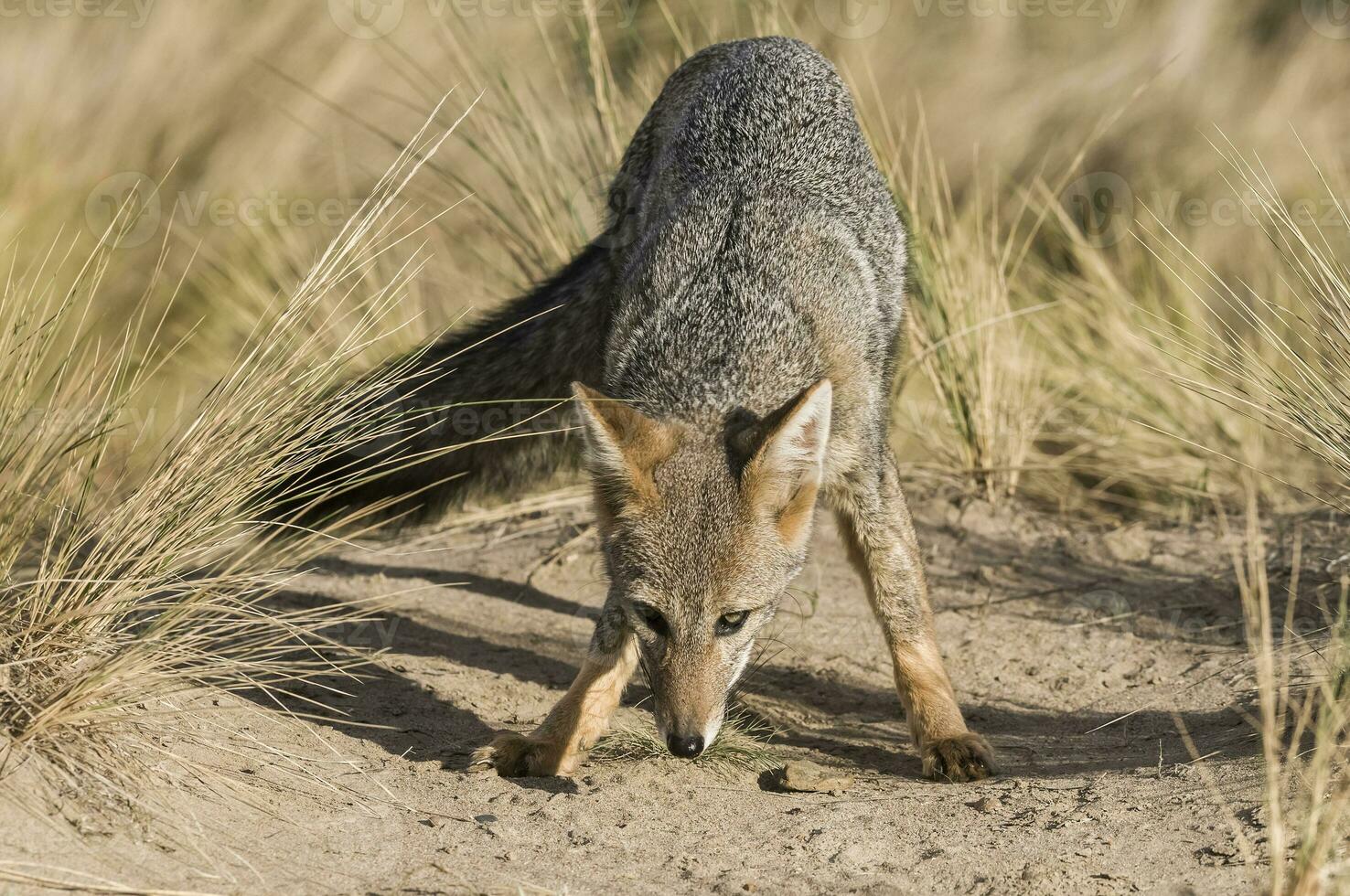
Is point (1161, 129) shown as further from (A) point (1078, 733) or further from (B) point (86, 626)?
(B) point (86, 626)

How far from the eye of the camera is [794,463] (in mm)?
3750

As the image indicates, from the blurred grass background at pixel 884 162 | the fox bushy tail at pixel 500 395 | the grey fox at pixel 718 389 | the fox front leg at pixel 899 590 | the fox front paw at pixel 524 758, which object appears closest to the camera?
the grey fox at pixel 718 389

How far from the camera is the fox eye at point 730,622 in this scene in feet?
12.1

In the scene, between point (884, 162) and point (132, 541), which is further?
point (884, 162)

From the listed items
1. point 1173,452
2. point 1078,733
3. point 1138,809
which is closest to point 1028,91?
point 1173,452

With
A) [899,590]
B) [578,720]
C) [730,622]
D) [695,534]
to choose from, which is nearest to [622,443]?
[695,534]

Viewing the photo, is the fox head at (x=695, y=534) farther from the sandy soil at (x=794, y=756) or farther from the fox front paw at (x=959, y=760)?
the fox front paw at (x=959, y=760)

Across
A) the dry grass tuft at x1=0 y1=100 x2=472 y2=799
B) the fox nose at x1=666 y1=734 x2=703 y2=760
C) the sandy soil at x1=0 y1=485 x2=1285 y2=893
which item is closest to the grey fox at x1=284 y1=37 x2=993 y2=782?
the fox nose at x1=666 y1=734 x2=703 y2=760

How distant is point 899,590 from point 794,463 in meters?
0.79

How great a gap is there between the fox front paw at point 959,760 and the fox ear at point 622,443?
1200mm

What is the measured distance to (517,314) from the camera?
515 centimetres

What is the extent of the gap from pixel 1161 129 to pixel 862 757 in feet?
22.8

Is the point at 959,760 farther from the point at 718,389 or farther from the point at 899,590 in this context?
the point at 718,389

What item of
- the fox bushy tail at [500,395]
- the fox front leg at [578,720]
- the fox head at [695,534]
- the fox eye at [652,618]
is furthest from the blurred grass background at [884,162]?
the fox eye at [652,618]
